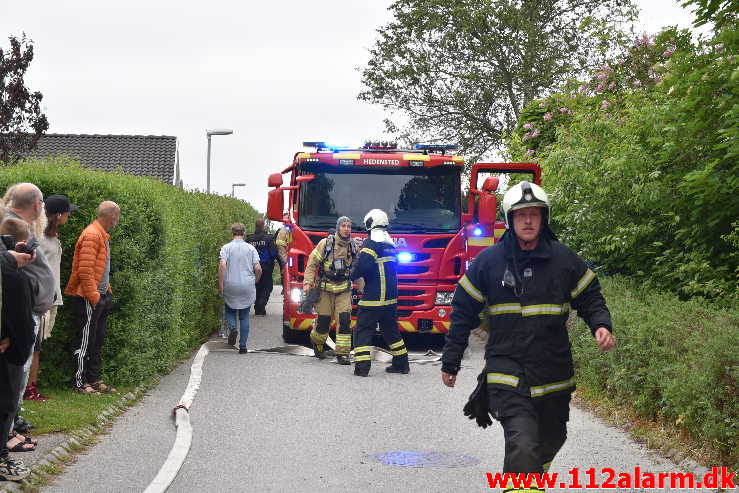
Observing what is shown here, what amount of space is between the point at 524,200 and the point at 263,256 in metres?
16.5

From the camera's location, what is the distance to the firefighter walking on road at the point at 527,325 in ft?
18.5

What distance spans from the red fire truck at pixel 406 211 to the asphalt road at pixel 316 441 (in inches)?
120

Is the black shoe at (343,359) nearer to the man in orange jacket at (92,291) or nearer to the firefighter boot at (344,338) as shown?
the firefighter boot at (344,338)

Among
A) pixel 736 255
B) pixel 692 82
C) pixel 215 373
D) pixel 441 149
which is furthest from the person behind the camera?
pixel 441 149

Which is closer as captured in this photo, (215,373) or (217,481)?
Answer: (217,481)

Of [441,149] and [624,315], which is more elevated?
[441,149]

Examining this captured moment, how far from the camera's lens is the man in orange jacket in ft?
34.0

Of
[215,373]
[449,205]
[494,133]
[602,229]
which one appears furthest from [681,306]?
[494,133]

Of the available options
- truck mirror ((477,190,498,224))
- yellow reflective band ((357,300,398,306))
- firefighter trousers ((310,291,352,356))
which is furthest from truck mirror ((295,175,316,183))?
yellow reflective band ((357,300,398,306))

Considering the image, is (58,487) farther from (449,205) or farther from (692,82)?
(449,205)

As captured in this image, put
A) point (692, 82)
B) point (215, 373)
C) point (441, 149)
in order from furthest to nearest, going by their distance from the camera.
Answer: point (441, 149) → point (215, 373) → point (692, 82)

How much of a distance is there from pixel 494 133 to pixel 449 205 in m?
24.1

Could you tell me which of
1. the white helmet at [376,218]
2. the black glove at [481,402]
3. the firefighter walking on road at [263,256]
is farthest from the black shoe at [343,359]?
the black glove at [481,402]

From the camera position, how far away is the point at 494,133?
40.2 meters
